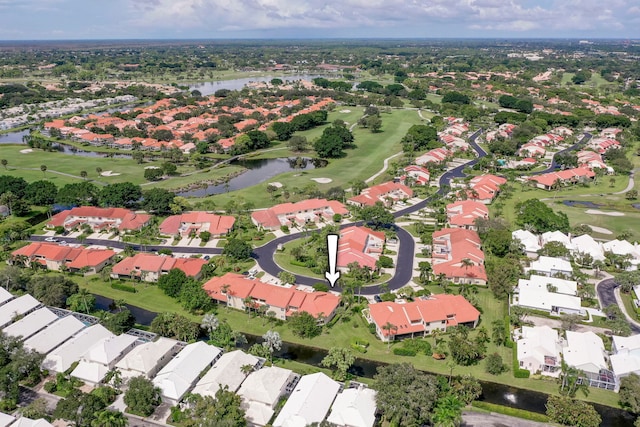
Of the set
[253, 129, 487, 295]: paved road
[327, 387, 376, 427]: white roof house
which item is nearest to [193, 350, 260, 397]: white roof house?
[327, 387, 376, 427]: white roof house

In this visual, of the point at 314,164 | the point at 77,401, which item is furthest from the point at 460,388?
the point at 314,164

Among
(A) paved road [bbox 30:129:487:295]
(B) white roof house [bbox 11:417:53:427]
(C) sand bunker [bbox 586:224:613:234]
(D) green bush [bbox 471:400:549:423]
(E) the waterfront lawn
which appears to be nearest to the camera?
(B) white roof house [bbox 11:417:53:427]

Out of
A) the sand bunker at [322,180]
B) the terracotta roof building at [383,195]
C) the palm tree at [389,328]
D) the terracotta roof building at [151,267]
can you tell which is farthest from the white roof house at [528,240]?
the terracotta roof building at [151,267]

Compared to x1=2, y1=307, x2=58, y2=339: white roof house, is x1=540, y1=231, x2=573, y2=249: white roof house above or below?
above

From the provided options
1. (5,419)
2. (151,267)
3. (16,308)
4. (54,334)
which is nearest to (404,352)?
(151,267)

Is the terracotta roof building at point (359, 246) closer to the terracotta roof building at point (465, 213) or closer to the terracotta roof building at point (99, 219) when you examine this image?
the terracotta roof building at point (465, 213)

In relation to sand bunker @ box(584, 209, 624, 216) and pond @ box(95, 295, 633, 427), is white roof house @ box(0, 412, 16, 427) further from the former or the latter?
sand bunker @ box(584, 209, 624, 216)
